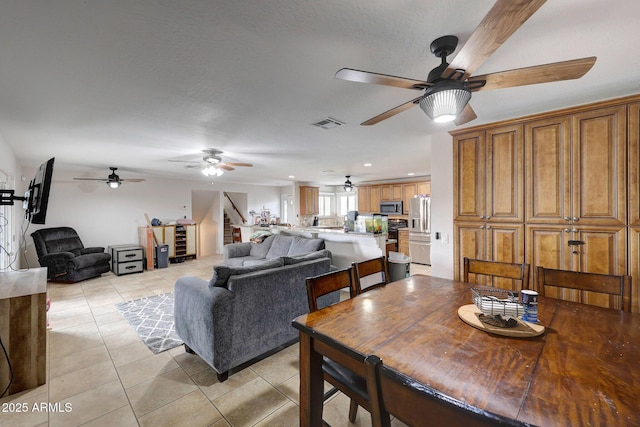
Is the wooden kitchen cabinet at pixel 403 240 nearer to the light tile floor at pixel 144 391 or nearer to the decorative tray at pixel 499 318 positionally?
the light tile floor at pixel 144 391

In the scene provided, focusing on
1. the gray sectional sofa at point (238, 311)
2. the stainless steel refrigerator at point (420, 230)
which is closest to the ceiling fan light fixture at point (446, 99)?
the gray sectional sofa at point (238, 311)

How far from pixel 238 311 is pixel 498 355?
74.1 inches

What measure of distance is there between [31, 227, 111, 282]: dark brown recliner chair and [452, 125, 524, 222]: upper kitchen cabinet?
259 inches

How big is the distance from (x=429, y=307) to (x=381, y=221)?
2572 mm

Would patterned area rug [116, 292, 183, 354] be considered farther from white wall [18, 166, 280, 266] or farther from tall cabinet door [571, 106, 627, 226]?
tall cabinet door [571, 106, 627, 226]

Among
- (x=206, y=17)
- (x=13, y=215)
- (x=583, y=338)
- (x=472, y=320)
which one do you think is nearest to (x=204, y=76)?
(x=206, y=17)

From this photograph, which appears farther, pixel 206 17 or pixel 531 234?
pixel 531 234

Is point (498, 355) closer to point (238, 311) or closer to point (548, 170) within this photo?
point (238, 311)

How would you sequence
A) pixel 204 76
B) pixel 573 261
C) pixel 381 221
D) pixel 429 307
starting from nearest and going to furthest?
pixel 429 307 → pixel 204 76 → pixel 573 261 → pixel 381 221

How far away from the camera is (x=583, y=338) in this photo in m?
1.17

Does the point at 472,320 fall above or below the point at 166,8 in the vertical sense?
below

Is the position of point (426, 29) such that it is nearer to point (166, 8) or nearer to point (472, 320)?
point (166, 8)

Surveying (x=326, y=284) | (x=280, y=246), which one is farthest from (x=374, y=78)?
(x=280, y=246)

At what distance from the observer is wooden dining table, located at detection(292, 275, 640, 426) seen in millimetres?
784
